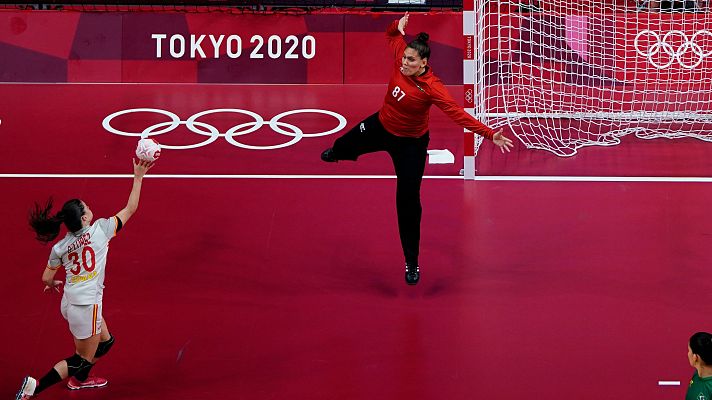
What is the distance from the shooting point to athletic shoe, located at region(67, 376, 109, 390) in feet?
23.3

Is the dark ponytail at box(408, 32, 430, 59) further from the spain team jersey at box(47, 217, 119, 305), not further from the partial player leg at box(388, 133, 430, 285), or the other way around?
the spain team jersey at box(47, 217, 119, 305)

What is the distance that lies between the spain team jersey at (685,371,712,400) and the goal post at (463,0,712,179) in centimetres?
677

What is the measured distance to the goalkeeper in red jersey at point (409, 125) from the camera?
804 centimetres

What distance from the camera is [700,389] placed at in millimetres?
5645

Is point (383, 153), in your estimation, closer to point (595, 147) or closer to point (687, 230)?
point (595, 147)

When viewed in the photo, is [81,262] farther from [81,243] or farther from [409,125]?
[409,125]

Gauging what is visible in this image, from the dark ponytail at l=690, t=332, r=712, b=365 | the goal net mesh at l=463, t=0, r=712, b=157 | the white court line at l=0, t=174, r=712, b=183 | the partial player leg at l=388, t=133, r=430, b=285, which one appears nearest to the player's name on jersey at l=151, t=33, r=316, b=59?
the goal net mesh at l=463, t=0, r=712, b=157

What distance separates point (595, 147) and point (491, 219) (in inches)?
102

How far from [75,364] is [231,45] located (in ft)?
26.5

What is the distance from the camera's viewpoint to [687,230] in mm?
9633

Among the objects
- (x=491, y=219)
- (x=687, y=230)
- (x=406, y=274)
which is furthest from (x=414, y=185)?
(x=687, y=230)

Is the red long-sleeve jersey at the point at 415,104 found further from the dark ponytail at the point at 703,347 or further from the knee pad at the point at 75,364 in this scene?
the knee pad at the point at 75,364

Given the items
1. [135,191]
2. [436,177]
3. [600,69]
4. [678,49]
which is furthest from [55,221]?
[678,49]

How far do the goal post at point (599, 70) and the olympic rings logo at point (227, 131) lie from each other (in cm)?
216
